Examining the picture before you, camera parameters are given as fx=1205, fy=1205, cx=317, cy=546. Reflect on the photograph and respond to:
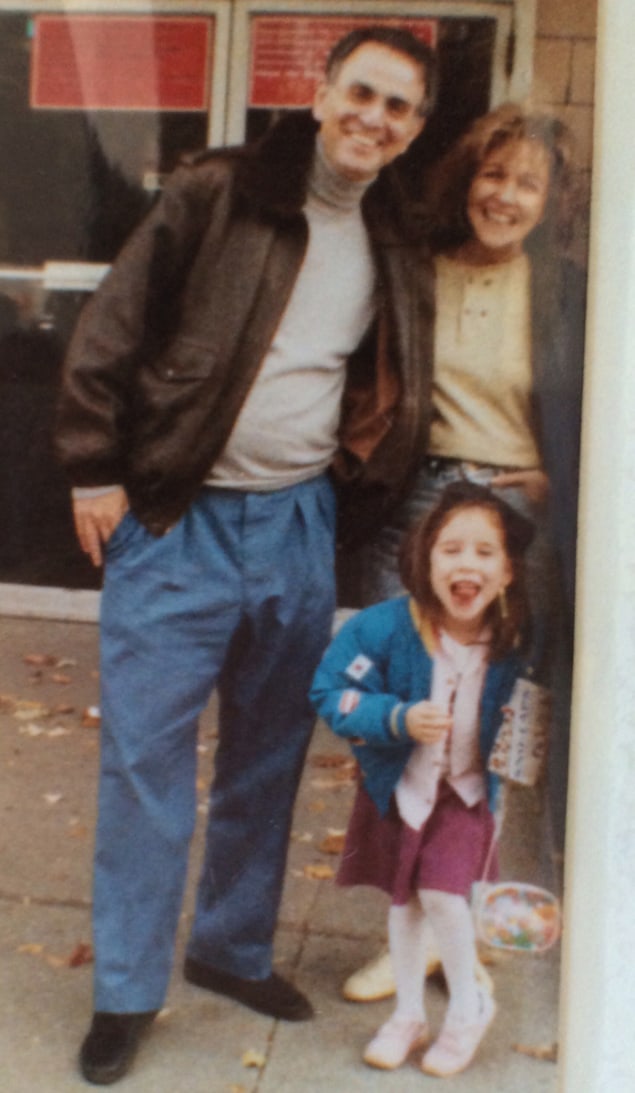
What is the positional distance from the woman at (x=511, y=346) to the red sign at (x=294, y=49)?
296 mm

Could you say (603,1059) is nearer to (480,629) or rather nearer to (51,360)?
(480,629)

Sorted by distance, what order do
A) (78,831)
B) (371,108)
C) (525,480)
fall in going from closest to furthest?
(371,108) < (525,480) < (78,831)

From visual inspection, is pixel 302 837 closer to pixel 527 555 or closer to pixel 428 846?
pixel 428 846

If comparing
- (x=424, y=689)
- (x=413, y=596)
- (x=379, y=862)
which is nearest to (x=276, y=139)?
(x=413, y=596)

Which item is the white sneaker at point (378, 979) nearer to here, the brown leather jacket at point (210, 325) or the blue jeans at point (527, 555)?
the blue jeans at point (527, 555)

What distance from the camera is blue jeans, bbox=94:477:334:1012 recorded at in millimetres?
2529

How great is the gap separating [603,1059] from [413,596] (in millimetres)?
1116

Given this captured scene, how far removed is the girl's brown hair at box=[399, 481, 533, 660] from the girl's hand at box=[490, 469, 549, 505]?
0.03 m

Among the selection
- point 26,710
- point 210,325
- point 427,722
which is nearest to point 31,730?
point 26,710

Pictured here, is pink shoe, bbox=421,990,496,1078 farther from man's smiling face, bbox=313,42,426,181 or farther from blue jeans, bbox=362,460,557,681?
man's smiling face, bbox=313,42,426,181

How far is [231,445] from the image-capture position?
2.49 metres

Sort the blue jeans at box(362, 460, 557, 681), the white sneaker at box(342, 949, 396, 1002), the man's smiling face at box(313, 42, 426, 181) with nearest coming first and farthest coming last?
1. the man's smiling face at box(313, 42, 426, 181)
2. the blue jeans at box(362, 460, 557, 681)
3. the white sneaker at box(342, 949, 396, 1002)

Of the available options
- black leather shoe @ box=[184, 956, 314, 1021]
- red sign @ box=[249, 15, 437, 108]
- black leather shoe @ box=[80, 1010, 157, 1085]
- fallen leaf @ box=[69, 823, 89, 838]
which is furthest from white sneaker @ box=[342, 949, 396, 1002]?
red sign @ box=[249, 15, 437, 108]

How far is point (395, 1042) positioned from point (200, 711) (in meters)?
0.83
